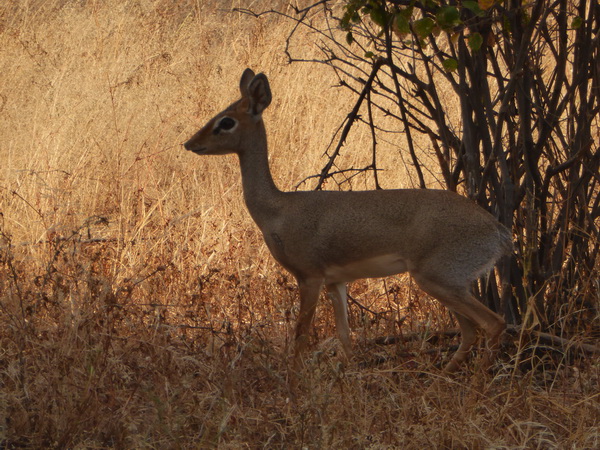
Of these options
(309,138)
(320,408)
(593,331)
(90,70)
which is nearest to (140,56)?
(90,70)

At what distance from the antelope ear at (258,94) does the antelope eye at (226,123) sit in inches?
4.3

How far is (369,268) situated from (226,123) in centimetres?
98

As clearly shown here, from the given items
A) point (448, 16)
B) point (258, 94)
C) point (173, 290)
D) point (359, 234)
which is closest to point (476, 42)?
point (448, 16)

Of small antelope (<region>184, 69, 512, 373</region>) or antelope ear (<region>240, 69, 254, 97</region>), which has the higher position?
antelope ear (<region>240, 69, 254, 97</region>)

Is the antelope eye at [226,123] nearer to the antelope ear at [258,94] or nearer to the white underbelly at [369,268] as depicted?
the antelope ear at [258,94]

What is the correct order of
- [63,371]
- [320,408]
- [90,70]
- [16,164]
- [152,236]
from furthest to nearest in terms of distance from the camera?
[90,70] → [16,164] → [152,236] → [63,371] → [320,408]

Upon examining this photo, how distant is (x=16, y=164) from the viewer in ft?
22.4

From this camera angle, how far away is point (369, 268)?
412 cm

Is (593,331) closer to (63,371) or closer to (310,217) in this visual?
(310,217)

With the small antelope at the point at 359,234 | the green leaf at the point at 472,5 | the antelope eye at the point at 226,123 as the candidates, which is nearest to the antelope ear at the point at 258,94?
the small antelope at the point at 359,234

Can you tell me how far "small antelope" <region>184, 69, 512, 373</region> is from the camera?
395cm

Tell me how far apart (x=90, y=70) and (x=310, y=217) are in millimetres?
4701

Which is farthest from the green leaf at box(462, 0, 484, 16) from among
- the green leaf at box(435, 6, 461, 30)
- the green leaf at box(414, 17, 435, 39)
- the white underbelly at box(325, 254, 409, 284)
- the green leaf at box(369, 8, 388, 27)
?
the white underbelly at box(325, 254, 409, 284)

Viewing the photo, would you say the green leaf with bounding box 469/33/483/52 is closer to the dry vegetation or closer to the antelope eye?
the dry vegetation
